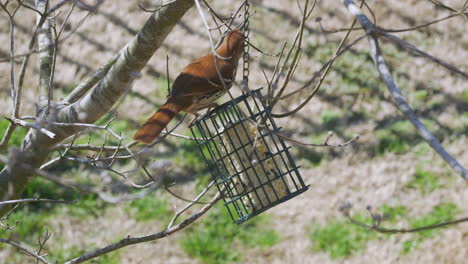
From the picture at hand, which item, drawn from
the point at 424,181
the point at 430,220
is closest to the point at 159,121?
the point at 430,220

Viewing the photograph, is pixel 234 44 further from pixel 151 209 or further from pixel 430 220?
pixel 430 220

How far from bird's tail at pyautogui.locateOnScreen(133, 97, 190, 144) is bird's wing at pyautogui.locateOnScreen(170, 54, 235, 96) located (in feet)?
0.17

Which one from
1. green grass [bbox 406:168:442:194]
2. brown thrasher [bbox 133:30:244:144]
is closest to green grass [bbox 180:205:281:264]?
green grass [bbox 406:168:442:194]

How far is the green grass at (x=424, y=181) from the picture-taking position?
232 inches

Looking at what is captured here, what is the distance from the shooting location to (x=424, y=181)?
19.6 feet

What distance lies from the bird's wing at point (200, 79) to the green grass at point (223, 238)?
8.50 ft

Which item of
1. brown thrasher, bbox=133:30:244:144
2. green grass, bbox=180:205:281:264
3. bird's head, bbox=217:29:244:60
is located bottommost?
green grass, bbox=180:205:281:264

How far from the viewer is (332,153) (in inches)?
253

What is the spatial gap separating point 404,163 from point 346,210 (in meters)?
4.05

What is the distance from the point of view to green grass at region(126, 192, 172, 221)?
584 centimetres

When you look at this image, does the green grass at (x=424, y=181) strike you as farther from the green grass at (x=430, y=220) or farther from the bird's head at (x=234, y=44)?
the bird's head at (x=234, y=44)

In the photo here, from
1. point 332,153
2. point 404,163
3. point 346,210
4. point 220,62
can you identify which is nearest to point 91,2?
point 332,153

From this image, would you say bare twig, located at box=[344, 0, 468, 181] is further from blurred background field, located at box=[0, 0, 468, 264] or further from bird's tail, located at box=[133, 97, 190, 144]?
blurred background field, located at box=[0, 0, 468, 264]

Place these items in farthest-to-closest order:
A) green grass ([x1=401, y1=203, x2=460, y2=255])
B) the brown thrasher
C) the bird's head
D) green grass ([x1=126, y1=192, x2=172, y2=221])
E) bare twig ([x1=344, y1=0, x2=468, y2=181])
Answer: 1. green grass ([x1=126, y1=192, x2=172, y2=221])
2. green grass ([x1=401, y1=203, x2=460, y2=255])
3. the bird's head
4. the brown thrasher
5. bare twig ([x1=344, y1=0, x2=468, y2=181])
